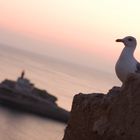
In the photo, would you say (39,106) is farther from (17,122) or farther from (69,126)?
(69,126)

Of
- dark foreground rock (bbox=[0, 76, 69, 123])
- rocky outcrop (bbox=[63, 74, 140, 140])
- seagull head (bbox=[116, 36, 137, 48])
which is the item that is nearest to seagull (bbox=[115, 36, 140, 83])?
seagull head (bbox=[116, 36, 137, 48])

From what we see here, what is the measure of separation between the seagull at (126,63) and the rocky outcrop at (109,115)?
0.52 m

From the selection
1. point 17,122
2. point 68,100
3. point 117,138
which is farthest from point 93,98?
point 68,100

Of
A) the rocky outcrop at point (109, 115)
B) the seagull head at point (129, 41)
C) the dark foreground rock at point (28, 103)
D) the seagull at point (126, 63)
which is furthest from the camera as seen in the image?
the dark foreground rock at point (28, 103)

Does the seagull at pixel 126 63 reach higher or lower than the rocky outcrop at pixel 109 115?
higher

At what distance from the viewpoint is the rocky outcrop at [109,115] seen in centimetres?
Result: 482

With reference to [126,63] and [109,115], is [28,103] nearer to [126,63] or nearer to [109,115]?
[126,63]

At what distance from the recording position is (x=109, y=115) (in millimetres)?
5133

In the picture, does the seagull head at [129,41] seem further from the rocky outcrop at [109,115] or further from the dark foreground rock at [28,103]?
the dark foreground rock at [28,103]

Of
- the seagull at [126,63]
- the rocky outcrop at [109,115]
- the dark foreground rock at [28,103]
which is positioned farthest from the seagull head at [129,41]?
the dark foreground rock at [28,103]

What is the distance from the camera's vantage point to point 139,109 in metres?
4.80

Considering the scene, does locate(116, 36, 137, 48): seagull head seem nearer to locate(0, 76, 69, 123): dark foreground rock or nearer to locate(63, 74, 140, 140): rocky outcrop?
locate(63, 74, 140, 140): rocky outcrop

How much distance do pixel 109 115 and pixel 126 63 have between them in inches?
45.3

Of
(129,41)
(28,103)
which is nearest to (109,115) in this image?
(129,41)
